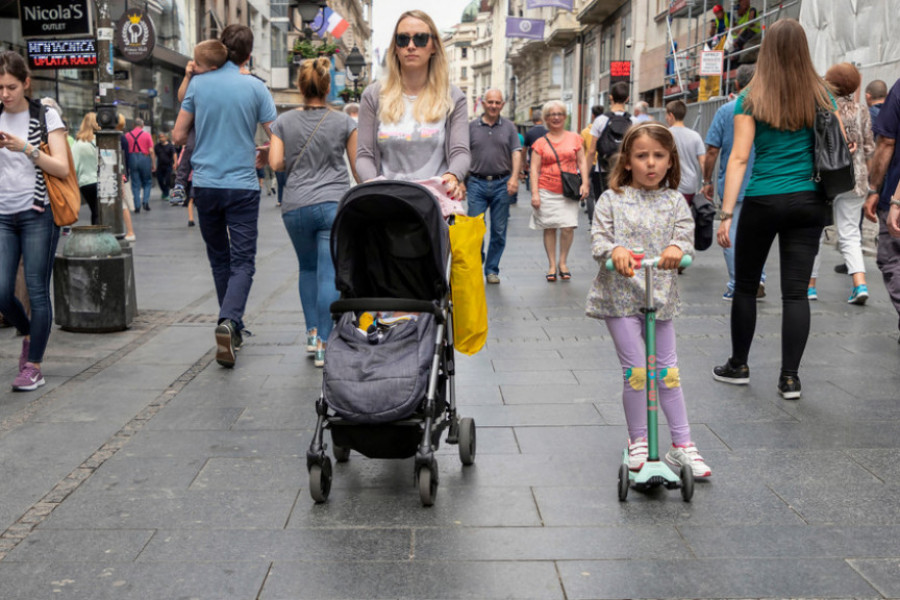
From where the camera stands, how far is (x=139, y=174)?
71.7 feet

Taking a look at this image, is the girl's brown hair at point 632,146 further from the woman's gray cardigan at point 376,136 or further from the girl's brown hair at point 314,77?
the girl's brown hair at point 314,77

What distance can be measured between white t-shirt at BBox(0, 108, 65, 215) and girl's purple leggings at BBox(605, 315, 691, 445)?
3.49 m

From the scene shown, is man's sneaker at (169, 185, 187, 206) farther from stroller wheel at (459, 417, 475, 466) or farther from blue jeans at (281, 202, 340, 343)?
stroller wheel at (459, 417, 475, 466)

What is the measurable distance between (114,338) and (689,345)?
13.6 feet

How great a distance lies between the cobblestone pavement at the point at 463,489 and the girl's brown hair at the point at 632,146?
48.7 inches

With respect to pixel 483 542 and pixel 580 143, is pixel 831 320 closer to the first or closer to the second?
pixel 580 143

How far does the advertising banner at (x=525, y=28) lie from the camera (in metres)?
39.7

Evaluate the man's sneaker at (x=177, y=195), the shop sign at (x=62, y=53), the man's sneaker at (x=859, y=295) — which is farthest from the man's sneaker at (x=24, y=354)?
the shop sign at (x=62, y=53)

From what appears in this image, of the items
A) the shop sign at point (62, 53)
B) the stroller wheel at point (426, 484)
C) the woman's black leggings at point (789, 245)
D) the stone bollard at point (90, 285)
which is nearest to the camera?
the stroller wheel at point (426, 484)

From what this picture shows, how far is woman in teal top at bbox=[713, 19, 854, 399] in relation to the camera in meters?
5.41

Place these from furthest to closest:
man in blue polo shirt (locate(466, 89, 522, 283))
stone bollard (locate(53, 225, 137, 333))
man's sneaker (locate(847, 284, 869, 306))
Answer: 1. man in blue polo shirt (locate(466, 89, 522, 283))
2. man's sneaker (locate(847, 284, 869, 306))
3. stone bollard (locate(53, 225, 137, 333))

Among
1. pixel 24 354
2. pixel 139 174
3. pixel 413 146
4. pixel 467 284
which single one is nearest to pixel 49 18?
pixel 139 174

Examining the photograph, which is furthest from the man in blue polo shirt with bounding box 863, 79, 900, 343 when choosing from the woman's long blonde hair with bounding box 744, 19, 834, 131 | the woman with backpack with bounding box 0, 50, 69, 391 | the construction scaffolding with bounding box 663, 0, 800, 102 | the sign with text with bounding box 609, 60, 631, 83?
the sign with text with bounding box 609, 60, 631, 83

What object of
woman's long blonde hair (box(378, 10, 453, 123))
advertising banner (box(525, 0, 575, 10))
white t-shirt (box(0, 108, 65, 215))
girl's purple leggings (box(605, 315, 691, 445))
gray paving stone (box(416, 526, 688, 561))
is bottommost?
gray paving stone (box(416, 526, 688, 561))
